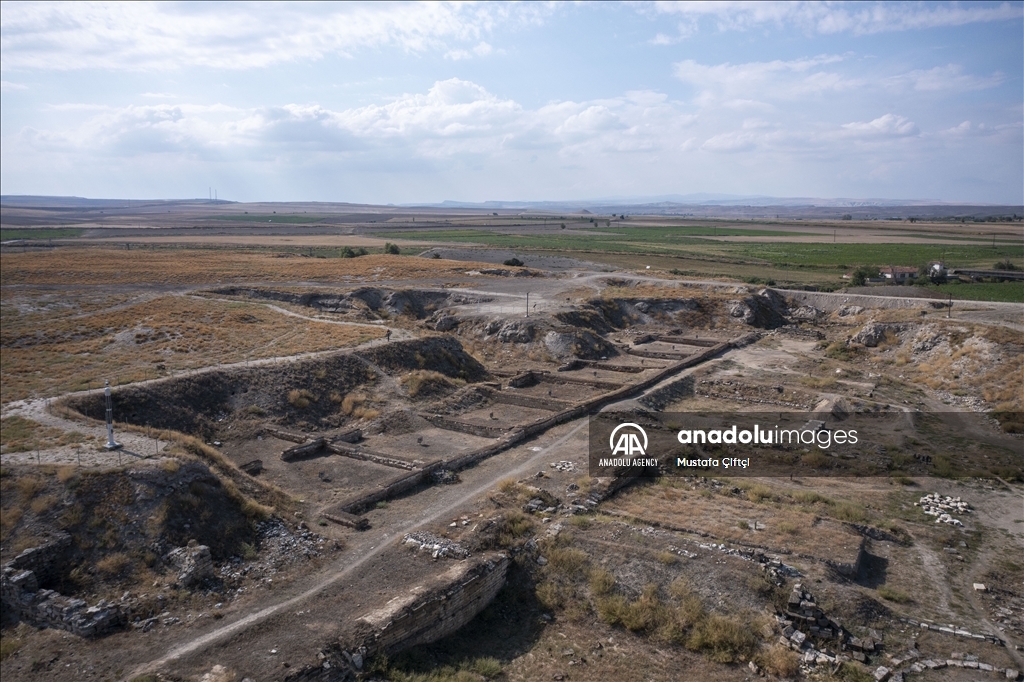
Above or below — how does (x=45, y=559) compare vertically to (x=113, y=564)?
above

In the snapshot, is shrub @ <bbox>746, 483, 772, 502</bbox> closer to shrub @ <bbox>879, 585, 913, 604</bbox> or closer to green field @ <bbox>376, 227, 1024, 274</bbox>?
shrub @ <bbox>879, 585, 913, 604</bbox>

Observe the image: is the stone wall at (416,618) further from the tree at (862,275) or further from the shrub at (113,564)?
the tree at (862,275)

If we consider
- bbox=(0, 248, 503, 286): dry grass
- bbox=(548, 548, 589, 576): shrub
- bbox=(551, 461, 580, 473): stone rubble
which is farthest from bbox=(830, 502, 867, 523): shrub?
bbox=(0, 248, 503, 286): dry grass

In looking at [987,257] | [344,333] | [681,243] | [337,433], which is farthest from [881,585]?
[681,243]

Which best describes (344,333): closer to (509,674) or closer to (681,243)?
(509,674)

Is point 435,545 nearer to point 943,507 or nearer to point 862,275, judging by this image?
point 943,507

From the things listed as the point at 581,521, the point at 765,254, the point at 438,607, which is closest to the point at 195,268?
the point at 581,521
